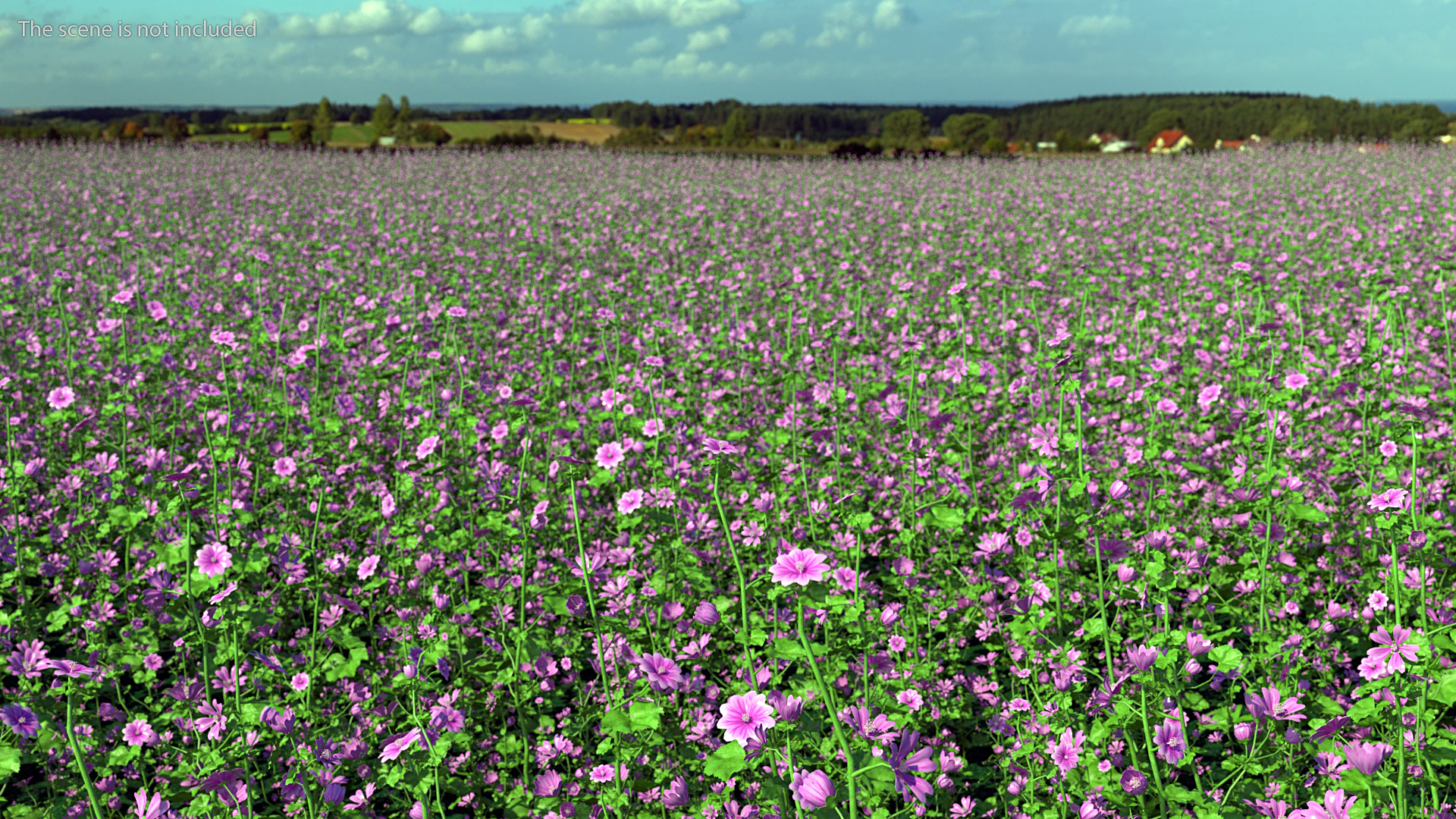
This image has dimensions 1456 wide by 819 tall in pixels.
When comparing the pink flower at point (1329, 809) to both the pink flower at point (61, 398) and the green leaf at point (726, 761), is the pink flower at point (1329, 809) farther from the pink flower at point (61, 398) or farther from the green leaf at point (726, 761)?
the pink flower at point (61, 398)

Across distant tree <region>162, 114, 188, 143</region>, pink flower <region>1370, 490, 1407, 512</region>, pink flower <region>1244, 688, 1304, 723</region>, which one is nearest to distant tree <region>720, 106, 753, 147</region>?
distant tree <region>162, 114, 188, 143</region>

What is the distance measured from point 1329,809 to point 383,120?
46.6m

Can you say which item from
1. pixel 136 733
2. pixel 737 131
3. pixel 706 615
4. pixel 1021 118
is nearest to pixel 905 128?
pixel 737 131

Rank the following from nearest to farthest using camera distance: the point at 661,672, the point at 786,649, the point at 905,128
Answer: the point at 661,672 < the point at 786,649 < the point at 905,128

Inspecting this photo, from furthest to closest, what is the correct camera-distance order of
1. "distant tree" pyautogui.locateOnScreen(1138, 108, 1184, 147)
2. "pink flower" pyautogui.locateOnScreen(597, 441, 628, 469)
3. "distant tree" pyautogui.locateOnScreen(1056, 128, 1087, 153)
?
"distant tree" pyautogui.locateOnScreen(1138, 108, 1184, 147) → "distant tree" pyautogui.locateOnScreen(1056, 128, 1087, 153) → "pink flower" pyautogui.locateOnScreen(597, 441, 628, 469)

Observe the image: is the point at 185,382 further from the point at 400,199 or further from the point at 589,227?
the point at 400,199

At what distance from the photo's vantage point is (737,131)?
3759 cm

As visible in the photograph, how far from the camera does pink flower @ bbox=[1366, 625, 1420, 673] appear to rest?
2463 millimetres

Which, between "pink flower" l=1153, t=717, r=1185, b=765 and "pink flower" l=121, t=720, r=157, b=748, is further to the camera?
"pink flower" l=121, t=720, r=157, b=748

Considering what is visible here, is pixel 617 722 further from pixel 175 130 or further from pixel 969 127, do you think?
pixel 175 130

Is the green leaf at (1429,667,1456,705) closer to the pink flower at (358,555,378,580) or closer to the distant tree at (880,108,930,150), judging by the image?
the pink flower at (358,555,378,580)

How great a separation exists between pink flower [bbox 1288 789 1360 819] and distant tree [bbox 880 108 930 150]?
37.3 meters

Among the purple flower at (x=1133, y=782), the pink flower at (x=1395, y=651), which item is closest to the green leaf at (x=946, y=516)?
the purple flower at (x=1133, y=782)

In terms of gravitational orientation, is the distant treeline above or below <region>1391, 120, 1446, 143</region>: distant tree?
above
